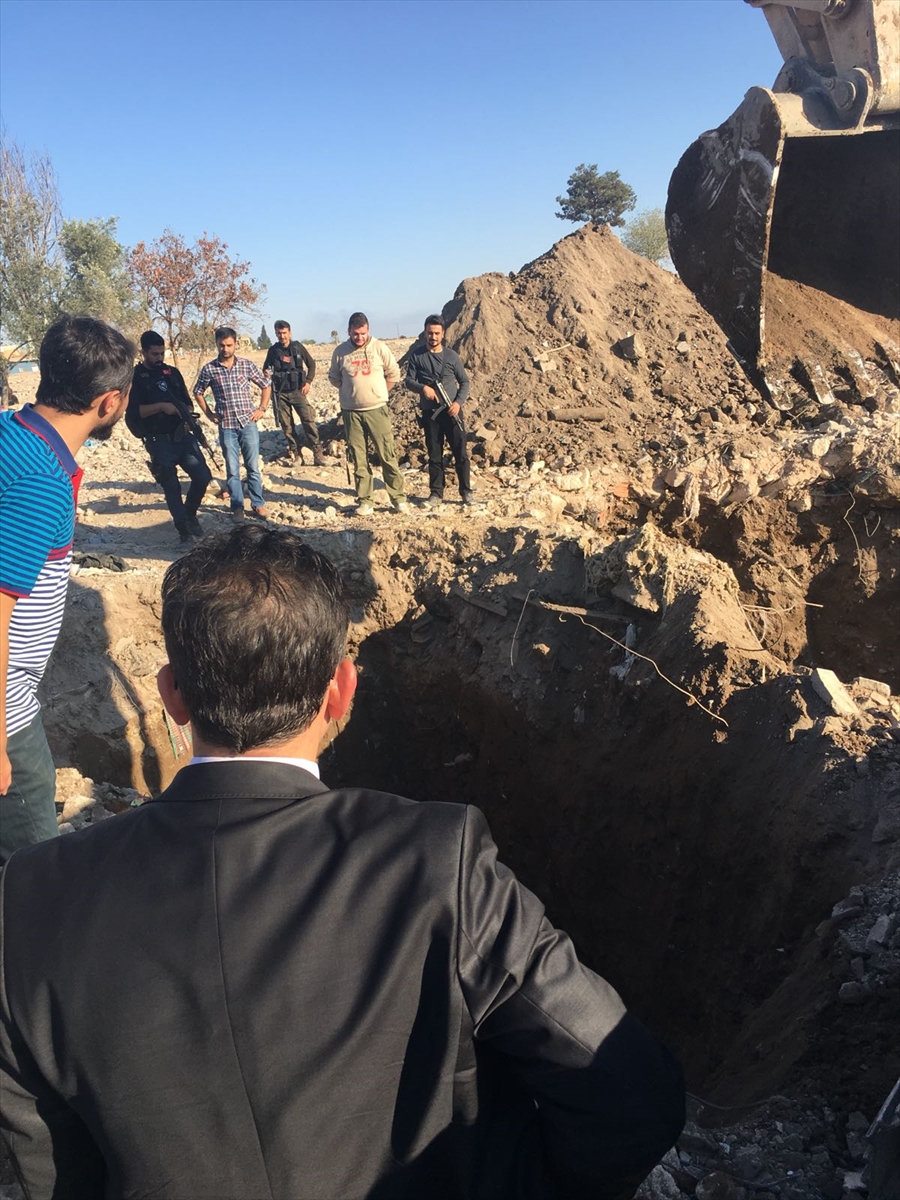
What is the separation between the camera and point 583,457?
1009 centimetres

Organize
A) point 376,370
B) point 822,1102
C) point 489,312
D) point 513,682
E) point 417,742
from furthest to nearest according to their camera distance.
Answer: point 489,312 → point 376,370 → point 417,742 → point 513,682 → point 822,1102

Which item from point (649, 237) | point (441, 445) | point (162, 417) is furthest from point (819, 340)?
point (649, 237)

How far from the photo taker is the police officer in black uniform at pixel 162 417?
7.31m

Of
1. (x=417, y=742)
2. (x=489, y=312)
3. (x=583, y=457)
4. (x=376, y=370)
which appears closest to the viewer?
(x=417, y=742)

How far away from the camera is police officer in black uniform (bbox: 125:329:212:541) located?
288 inches

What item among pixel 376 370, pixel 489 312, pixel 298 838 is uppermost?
pixel 489 312

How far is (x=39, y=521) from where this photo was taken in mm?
2381

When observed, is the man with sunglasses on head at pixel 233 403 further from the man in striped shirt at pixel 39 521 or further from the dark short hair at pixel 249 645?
the dark short hair at pixel 249 645

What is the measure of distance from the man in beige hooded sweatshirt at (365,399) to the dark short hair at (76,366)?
5.44 m

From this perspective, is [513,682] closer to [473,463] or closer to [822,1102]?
[822,1102]

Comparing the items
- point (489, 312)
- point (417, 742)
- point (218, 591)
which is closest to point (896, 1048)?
point (218, 591)

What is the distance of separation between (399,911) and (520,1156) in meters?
0.50

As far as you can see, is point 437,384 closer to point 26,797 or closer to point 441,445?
point 441,445

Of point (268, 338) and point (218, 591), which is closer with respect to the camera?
point (218, 591)
